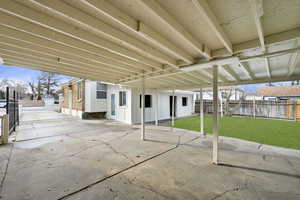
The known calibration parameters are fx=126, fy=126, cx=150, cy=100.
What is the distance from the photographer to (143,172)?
112 inches

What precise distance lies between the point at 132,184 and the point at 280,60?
4.38m

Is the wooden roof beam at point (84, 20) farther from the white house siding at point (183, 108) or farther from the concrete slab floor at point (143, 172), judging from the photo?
the white house siding at point (183, 108)

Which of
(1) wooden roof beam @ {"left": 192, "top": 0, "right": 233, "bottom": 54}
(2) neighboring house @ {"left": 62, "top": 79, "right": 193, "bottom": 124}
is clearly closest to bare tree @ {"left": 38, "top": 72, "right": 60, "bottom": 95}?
(2) neighboring house @ {"left": 62, "top": 79, "right": 193, "bottom": 124}

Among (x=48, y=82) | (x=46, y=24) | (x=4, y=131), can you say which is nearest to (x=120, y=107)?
(x=4, y=131)

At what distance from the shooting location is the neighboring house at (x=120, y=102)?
8.88 meters

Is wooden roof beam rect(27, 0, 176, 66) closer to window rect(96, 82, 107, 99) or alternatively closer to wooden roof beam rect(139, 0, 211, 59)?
wooden roof beam rect(139, 0, 211, 59)

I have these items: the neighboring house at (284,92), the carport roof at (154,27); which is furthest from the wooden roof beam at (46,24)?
the neighboring house at (284,92)

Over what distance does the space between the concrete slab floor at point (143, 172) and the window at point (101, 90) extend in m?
6.69

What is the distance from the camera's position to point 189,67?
350 centimetres

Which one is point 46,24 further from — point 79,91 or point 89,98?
point 79,91

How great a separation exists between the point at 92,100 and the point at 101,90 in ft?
3.86

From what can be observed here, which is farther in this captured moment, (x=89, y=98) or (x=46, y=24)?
(x=89, y=98)

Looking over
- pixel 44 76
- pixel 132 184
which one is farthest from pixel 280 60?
pixel 44 76

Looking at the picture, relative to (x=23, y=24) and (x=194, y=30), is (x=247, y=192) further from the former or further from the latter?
(x=23, y=24)
